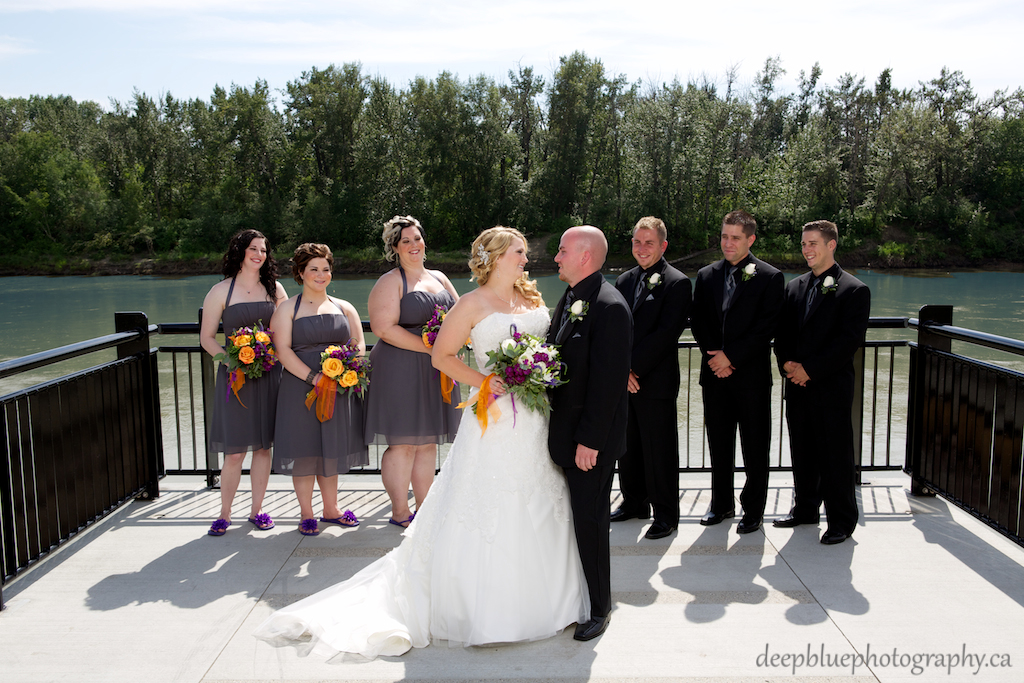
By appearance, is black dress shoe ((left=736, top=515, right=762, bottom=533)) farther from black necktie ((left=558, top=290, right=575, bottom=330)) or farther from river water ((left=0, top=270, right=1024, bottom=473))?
river water ((left=0, top=270, right=1024, bottom=473))

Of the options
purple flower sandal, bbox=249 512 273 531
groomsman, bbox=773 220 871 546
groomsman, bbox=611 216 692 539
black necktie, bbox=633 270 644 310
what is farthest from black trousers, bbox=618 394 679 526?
purple flower sandal, bbox=249 512 273 531

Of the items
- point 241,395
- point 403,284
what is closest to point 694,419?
point 403,284

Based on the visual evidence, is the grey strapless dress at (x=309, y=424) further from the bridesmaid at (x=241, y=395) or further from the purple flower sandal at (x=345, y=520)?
the purple flower sandal at (x=345, y=520)

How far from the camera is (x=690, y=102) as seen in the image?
140ft

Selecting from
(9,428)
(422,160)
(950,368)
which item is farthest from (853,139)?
(9,428)

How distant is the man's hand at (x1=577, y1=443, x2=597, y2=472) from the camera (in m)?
3.06

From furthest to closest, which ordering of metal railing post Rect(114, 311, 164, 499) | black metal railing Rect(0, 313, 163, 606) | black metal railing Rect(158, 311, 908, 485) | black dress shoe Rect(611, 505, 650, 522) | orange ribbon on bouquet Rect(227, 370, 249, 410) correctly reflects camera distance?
black metal railing Rect(158, 311, 908, 485)
metal railing post Rect(114, 311, 164, 499)
black dress shoe Rect(611, 505, 650, 522)
orange ribbon on bouquet Rect(227, 370, 249, 410)
black metal railing Rect(0, 313, 163, 606)

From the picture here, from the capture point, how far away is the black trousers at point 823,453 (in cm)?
429

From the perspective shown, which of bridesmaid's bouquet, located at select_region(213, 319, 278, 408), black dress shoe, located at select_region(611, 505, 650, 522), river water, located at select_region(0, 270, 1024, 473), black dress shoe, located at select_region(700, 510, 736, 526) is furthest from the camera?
river water, located at select_region(0, 270, 1024, 473)

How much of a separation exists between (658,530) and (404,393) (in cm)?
172

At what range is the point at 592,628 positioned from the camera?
10.4ft

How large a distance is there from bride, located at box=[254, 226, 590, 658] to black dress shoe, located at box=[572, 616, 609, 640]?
5 centimetres

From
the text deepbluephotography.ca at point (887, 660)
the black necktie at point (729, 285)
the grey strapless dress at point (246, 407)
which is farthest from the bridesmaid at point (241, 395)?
the text deepbluephotography.ca at point (887, 660)

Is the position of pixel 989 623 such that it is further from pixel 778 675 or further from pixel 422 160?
pixel 422 160
